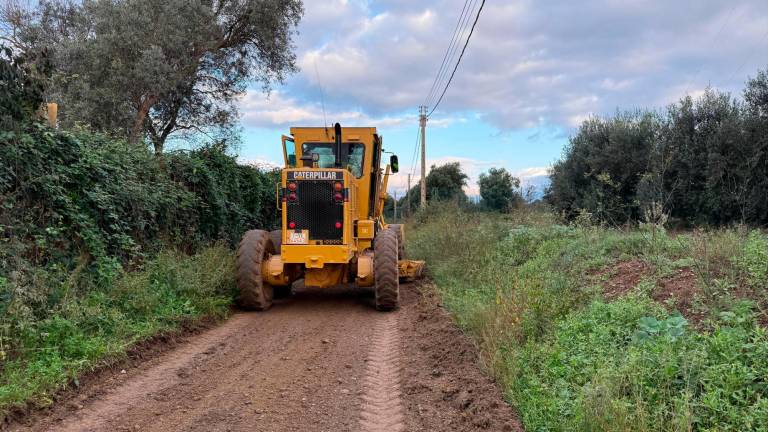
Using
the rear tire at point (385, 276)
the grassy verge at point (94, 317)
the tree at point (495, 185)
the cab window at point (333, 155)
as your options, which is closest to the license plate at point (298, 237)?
the rear tire at point (385, 276)

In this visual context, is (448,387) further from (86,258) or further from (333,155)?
(333,155)

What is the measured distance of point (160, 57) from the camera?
14.3m

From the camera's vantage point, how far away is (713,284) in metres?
5.11

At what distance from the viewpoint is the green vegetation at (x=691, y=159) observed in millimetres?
19125

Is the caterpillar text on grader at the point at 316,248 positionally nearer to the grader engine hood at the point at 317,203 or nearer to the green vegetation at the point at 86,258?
the grader engine hood at the point at 317,203

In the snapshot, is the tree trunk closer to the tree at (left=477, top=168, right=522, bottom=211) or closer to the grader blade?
the grader blade

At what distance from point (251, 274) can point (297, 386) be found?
3587 millimetres

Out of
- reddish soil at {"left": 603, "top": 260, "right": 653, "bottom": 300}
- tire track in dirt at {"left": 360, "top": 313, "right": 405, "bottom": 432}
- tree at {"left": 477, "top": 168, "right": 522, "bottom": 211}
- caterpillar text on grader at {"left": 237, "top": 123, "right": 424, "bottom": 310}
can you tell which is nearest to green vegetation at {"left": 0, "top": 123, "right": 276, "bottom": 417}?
caterpillar text on grader at {"left": 237, "top": 123, "right": 424, "bottom": 310}

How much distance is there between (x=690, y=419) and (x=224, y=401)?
357cm

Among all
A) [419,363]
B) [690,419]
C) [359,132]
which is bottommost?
[419,363]

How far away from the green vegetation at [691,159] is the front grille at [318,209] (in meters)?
10.4

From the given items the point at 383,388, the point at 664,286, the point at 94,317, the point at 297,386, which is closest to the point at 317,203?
the point at 94,317

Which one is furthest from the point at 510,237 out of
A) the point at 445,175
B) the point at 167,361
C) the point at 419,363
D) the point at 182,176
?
the point at 445,175

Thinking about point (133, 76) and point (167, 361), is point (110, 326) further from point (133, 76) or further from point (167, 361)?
point (133, 76)
